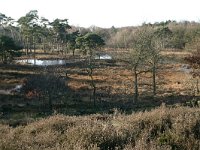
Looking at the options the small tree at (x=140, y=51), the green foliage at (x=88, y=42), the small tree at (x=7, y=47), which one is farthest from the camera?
the green foliage at (x=88, y=42)

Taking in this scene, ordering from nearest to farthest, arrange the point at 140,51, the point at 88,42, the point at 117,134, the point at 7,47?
the point at 117,134, the point at 140,51, the point at 7,47, the point at 88,42

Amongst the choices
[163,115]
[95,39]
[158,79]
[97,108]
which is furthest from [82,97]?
[95,39]

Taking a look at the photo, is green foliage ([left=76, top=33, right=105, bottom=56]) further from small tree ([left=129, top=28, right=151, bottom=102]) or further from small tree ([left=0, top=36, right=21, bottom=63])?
small tree ([left=129, top=28, right=151, bottom=102])

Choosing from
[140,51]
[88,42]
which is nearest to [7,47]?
[88,42]

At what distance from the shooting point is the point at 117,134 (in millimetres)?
8664

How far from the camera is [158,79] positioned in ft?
211

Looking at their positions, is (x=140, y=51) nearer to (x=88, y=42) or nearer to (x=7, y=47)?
(x=7, y=47)

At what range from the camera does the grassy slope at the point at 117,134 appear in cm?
730

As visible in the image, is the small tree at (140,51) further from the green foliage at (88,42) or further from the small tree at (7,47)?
the green foliage at (88,42)

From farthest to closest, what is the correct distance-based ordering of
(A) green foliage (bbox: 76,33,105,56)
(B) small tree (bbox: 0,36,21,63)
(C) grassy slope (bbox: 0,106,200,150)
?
(A) green foliage (bbox: 76,33,105,56)
(B) small tree (bbox: 0,36,21,63)
(C) grassy slope (bbox: 0,106,200,150)

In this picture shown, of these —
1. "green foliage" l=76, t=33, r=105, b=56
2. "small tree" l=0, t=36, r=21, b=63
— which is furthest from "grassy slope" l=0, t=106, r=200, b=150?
"green foliage" l=76, t=33, r=105, b=56

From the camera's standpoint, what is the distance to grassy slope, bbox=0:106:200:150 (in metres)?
7.30

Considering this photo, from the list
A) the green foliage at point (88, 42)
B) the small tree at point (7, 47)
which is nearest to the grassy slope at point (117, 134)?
the small tree at point (7, 47)

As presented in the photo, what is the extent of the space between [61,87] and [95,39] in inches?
1544
